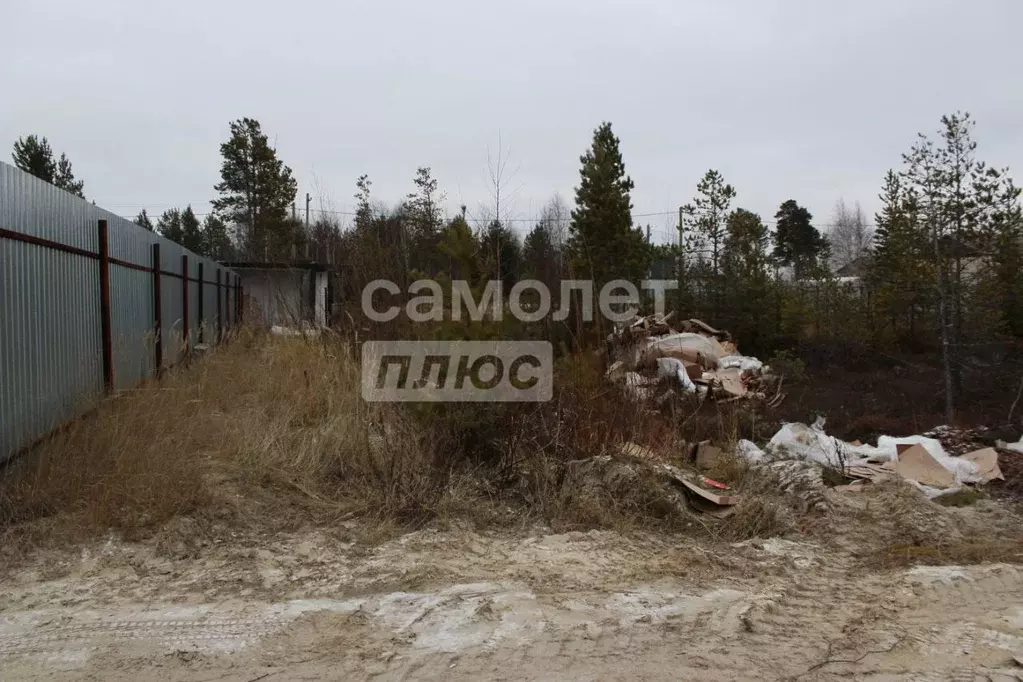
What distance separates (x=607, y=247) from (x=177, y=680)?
19.0m

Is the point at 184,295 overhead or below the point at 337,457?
overhead

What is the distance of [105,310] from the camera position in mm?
6801

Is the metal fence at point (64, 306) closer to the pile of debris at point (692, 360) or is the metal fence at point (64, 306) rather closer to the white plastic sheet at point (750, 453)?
the pile of debris at point (692, 360)

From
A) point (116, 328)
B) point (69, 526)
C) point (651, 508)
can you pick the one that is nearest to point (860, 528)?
point (651, 508)

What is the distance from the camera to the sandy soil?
3033mm

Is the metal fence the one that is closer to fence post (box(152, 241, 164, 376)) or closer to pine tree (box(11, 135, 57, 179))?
fence post (box(152, 241, 164, 376))

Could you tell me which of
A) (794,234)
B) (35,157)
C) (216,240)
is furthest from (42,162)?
(794,234)

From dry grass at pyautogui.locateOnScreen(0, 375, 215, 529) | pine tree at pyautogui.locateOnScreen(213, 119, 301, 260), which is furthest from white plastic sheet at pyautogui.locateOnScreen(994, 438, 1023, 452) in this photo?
pine tree at pyautogui.locateOnScreen(213, 119, 301, 260)

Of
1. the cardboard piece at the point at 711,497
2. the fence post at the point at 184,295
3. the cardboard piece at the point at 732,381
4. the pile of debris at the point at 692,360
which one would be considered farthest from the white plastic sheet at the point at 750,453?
the fence post at the point at 184,295

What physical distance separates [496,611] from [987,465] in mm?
5607

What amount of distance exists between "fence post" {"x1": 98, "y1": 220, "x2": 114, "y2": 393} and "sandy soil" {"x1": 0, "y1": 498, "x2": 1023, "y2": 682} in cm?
301

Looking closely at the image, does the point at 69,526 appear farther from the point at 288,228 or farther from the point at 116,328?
the point at 288,228

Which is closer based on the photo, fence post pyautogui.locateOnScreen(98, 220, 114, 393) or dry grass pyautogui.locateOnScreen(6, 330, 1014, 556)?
dry grass pyautogui.locateOnScreen(6, 330, 1014, 556)

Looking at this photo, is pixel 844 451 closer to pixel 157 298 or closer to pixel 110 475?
pixel 110 475
